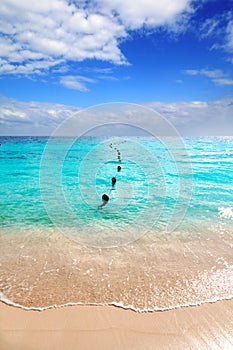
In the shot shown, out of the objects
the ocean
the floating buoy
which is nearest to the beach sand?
the ocean

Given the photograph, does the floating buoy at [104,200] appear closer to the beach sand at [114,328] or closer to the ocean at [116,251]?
the ocean at [116,251]

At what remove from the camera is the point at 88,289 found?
521cm

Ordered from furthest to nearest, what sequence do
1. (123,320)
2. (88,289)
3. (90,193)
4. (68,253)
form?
1. (90,193)
2. (68,253)
3. (88,289)
4. (123,320)

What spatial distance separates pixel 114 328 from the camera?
412cm

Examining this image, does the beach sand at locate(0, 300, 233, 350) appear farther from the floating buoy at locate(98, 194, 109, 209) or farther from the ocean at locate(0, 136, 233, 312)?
the floating buoy at locate(98, 194, 109, 209)

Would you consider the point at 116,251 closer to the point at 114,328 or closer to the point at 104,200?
the point at 114,328

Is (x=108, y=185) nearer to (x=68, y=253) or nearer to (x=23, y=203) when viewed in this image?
(x=23, y=203)

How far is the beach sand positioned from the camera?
12.5ft

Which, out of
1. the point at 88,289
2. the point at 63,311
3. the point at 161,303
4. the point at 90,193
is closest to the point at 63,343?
the point at 63,311

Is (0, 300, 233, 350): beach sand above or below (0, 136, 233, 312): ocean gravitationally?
above

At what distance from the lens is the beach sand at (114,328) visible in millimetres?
3801

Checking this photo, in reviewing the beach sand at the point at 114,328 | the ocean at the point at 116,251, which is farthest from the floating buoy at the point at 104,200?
the beach sand at the point at 114,328

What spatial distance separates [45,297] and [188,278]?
3.36 meters

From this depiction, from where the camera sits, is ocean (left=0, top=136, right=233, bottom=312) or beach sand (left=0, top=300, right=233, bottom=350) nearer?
beach sand (left=0, top=300, right=233, bottom=350)
